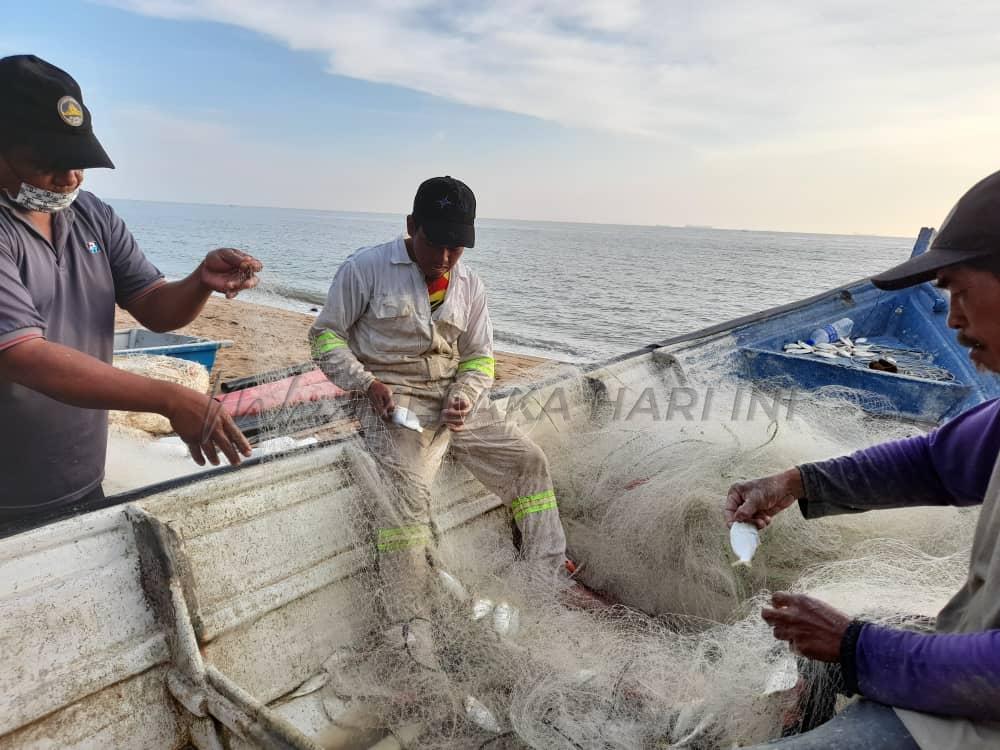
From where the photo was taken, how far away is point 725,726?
208cm

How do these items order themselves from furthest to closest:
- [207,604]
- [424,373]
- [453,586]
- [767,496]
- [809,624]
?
[424,373] < [453,586] < [207,604] < [767,496] < [809,624]

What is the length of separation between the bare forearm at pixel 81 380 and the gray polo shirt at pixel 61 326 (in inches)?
12.2

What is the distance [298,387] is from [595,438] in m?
1.85

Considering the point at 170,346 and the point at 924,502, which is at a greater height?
the point at 924,502

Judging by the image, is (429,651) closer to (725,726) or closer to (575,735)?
(575,735)

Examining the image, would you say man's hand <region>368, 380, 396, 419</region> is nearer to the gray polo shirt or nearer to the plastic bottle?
the gray polo shirt

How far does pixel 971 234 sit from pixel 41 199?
2710 mm

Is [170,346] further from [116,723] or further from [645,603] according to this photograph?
[645,603]

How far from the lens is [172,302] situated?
2682 mm

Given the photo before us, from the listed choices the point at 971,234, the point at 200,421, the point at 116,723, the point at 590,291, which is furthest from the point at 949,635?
the point at 590,291

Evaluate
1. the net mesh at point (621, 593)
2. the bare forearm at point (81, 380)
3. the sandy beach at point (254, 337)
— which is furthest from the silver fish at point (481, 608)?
the sandy beach at point (254, 337)

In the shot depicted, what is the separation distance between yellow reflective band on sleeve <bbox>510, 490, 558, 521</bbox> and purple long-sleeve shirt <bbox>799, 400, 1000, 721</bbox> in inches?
58.2

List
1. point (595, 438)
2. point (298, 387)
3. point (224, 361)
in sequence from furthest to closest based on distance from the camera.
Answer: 1. point (224, 361)
2. point (595, 438)
3. point (298, 387)

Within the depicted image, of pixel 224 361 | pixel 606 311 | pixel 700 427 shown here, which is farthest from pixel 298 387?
pixel 606 311
